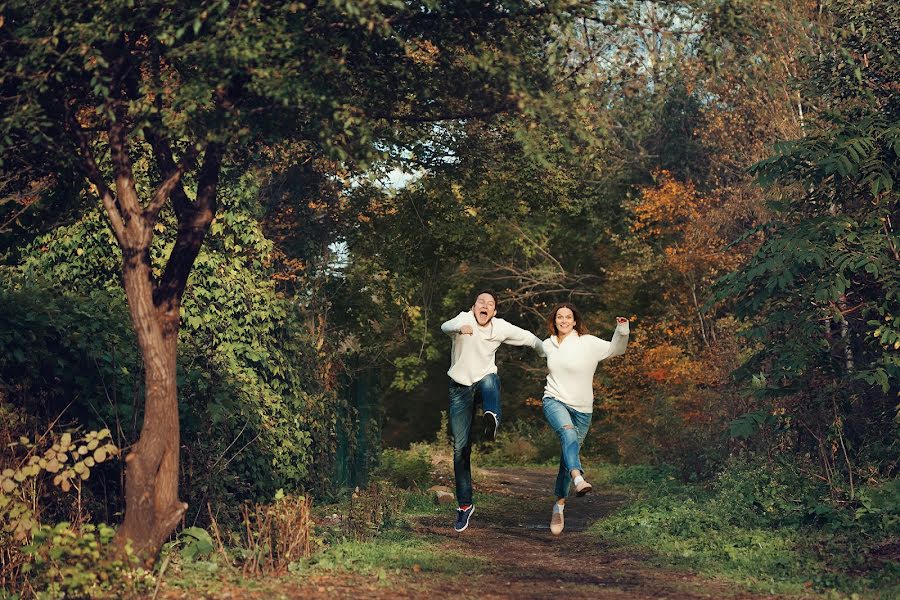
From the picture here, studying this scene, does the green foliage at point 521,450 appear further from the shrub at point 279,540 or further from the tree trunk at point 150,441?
the tree trunk at point 150,441

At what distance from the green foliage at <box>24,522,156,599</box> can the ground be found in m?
0.31

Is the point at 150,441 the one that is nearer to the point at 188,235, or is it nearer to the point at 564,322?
the point at 188,235

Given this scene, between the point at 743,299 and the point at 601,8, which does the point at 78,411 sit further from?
the point at 743,299

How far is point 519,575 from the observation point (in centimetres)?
955

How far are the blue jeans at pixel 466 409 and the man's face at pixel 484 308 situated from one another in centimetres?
58

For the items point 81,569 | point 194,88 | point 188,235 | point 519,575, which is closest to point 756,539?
point 519,575

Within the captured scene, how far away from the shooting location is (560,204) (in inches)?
728

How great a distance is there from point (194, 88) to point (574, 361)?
4885 millimetres

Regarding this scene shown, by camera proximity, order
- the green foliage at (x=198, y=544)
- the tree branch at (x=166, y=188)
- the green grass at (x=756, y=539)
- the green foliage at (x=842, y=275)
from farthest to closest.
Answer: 1. the green foliage at (x=842, y=275)
2. the green foliage at (x=198, y=544)
3. the green grass at (x=756, y=539)
4. the tree branch at (x=166, y=188)

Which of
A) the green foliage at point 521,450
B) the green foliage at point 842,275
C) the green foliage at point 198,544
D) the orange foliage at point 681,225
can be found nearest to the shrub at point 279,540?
the green foliage at point 198,544

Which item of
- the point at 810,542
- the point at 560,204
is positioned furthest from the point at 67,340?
the point at 560,204

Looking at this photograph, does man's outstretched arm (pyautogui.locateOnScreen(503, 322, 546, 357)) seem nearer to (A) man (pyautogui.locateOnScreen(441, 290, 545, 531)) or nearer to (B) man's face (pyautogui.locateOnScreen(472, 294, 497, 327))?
(A) man (pyautogui.locateOnScreen(441, 290, 545, 531))

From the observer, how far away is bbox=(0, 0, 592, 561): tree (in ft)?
25.2

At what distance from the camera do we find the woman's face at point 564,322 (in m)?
11.1
